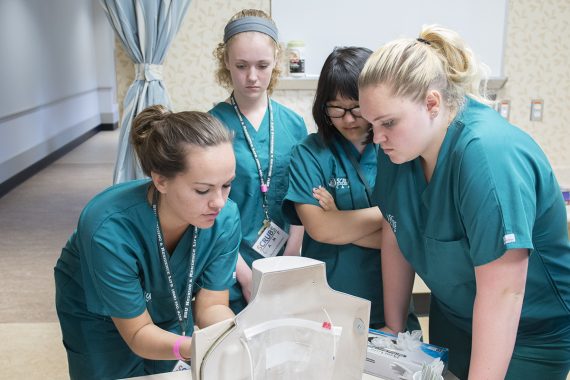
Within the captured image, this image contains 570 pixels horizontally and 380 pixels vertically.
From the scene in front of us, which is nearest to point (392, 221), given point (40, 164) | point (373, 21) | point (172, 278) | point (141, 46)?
point (172, 278)

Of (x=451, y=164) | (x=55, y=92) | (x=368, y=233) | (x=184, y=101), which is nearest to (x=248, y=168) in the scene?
(x=368, y=233)

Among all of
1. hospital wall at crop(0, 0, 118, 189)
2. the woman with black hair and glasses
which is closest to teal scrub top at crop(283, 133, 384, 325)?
the woman with black hair and glasses

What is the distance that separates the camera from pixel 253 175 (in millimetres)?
1813

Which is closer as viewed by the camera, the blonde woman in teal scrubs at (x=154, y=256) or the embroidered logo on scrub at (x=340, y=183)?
the blonde woman in teal scrubs at (x=154, y=256)

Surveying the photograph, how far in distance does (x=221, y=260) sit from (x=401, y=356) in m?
0.53

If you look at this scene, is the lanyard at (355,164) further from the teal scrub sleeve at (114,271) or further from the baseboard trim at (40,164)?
the baseboard trim at (40,164)

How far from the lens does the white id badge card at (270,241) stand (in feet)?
5.98

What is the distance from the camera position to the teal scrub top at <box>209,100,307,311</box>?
1.82 meters

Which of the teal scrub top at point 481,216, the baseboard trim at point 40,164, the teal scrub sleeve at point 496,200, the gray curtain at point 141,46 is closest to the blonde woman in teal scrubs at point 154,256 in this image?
the teal scrub top at point 481,216

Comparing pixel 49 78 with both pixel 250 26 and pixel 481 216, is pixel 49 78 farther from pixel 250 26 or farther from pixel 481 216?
pixel 481 216

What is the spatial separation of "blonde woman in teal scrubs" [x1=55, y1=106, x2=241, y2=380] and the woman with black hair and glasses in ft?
0.77

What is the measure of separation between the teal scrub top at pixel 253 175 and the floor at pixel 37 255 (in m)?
1.37

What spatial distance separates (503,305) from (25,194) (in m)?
5.28

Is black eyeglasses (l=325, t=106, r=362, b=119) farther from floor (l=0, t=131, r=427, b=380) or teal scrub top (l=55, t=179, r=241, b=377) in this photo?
floor (l=0, t=131, r=427, b=380)
